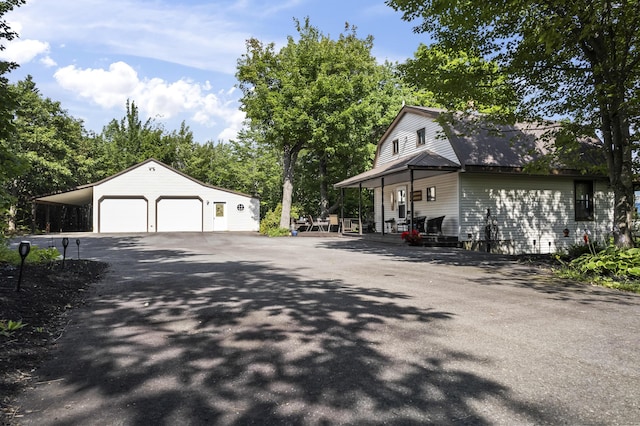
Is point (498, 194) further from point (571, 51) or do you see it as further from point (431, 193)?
point (571, 51)

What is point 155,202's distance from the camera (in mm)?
30359

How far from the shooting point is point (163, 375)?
3094 millimetres

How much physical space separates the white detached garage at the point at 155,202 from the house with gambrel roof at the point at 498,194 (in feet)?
50.7

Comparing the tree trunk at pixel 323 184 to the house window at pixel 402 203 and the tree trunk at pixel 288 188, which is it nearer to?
the tree trunk at pixel 288 188

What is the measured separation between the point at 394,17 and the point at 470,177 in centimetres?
801

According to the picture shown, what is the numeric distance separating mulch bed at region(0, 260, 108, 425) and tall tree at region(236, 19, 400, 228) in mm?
18488

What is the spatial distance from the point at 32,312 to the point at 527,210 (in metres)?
17.6

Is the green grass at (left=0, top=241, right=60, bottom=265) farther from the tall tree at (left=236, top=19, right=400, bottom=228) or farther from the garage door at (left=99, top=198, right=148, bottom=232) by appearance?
the garage door at (left=99, top=198, right=148, bottom=232)

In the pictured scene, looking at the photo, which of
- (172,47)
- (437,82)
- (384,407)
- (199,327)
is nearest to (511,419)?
(384,407)

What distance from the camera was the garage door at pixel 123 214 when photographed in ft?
98.2

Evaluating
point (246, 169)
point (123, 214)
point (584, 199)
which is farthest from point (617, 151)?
point (246, 169)

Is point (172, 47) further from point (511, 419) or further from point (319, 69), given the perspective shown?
point (319, 69)

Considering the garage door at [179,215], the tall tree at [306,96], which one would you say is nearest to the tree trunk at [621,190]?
the tall tree at [306,96]

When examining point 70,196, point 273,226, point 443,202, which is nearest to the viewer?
point 443,202
